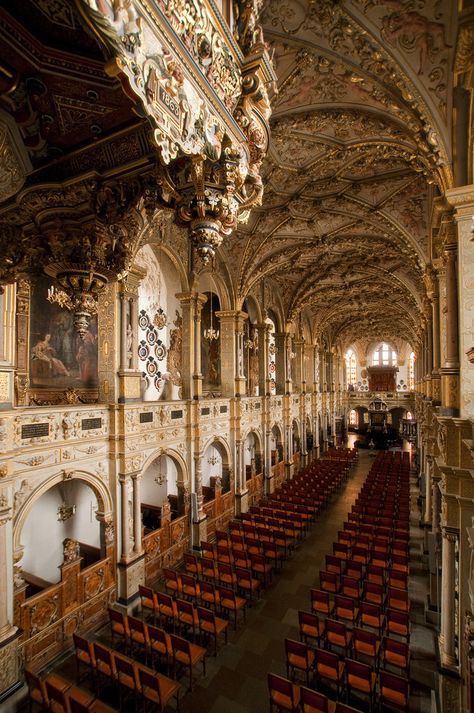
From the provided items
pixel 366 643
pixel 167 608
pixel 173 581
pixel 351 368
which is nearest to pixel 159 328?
pixel 173 581

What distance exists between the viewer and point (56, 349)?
9.19 m

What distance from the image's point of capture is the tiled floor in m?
6.55

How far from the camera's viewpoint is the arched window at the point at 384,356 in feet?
144

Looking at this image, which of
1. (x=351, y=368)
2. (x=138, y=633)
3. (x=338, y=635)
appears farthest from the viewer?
(x=351, y=368)

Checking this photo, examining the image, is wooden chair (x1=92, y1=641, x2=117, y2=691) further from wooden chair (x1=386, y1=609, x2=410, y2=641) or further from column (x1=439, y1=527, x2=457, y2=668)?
column (x1=439, y1=527, x2=457, y2=668)

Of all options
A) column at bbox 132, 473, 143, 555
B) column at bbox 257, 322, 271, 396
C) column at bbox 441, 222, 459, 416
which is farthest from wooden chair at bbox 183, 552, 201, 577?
column at bbox 257, 322, 271, 396

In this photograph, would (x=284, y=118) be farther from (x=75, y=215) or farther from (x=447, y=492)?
(x=447, y=492)

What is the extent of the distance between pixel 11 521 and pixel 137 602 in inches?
181

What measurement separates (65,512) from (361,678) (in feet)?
25.8

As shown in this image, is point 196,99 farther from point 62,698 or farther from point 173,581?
point 173,581

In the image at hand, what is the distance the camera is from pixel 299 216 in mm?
13102

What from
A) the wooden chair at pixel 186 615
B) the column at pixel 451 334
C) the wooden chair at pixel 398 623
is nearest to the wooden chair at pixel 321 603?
the wooden chair at pixel 398 623

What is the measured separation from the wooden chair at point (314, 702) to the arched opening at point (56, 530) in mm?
5461

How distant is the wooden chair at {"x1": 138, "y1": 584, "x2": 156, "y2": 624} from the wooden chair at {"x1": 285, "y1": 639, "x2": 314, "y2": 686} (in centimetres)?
320
